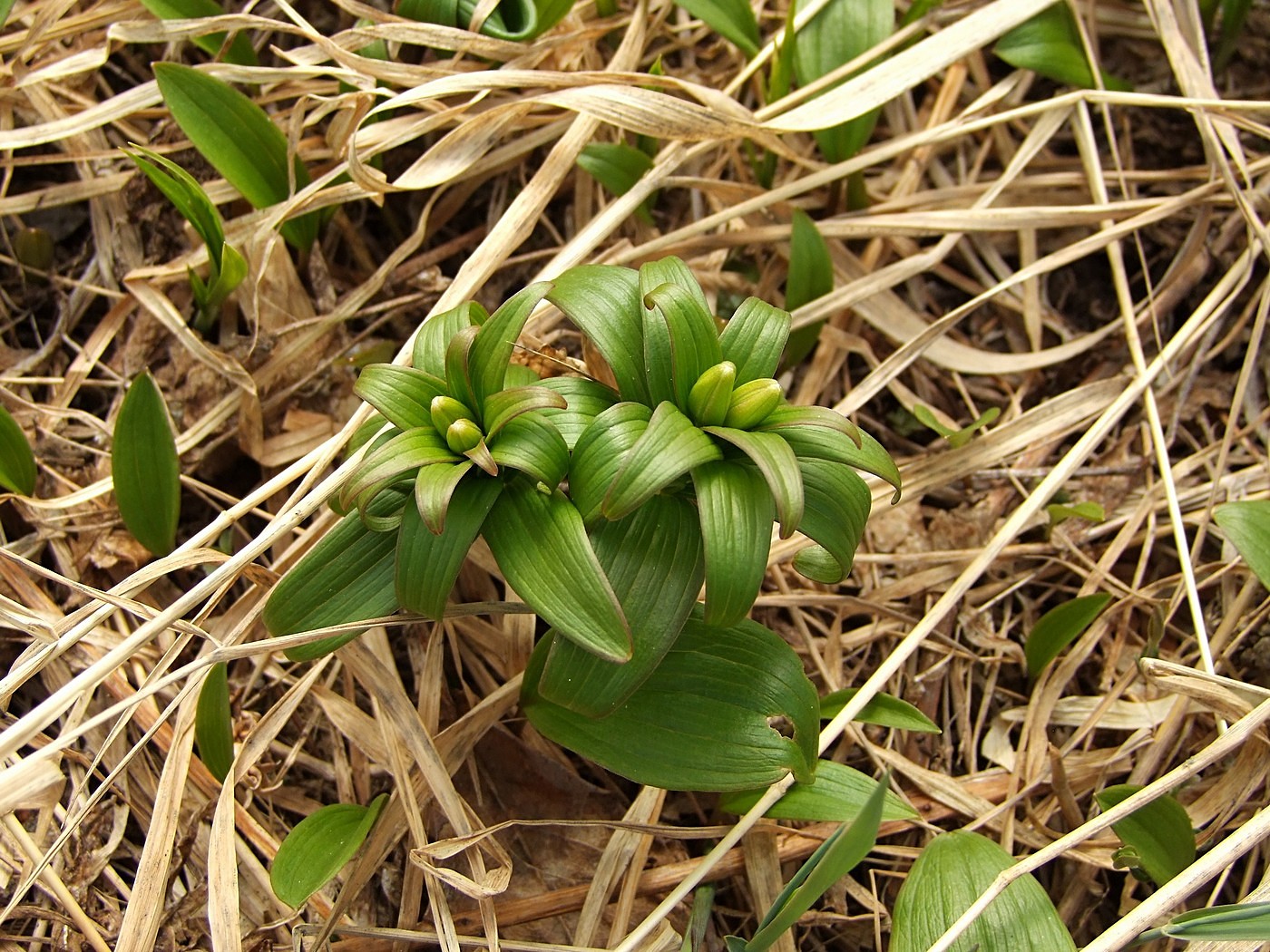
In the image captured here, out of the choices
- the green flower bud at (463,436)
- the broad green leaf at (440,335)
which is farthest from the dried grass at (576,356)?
the green flower bud at (463,436)

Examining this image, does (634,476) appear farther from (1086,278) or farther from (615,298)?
(1086,278)

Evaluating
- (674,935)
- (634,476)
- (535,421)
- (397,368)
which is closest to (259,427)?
(397,368)

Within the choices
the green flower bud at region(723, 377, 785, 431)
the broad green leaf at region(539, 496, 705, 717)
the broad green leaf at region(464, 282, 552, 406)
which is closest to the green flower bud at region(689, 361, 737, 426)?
the green flower bud at region(723, 377, 785, 431)

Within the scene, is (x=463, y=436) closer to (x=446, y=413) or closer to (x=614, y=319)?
(x=446, y=413)

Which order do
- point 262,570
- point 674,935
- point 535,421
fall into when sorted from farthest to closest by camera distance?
point 262,570
point 674,935
point 535,421

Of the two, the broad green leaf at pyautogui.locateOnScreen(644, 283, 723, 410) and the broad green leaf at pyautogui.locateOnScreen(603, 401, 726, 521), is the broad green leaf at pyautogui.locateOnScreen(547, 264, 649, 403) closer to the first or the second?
the broad green leaf at pyautogui.locateOnScreen(644, 283, 723, 410)

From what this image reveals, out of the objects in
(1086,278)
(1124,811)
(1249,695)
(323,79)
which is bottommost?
(1124,811)

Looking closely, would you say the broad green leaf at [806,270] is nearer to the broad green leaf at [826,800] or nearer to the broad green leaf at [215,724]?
the broad green leaf at [826,800]
